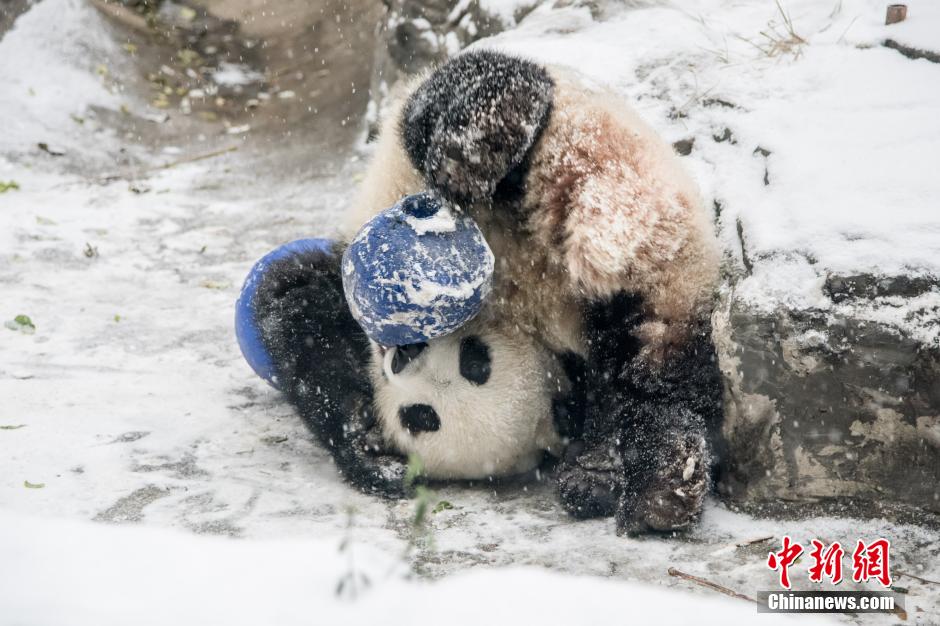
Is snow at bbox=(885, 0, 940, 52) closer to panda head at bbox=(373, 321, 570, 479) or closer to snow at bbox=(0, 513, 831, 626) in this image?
panda head at bbox=(373, 321, 570, 479)

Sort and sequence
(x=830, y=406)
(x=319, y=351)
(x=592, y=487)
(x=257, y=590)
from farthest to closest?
(x=319, y=351) < (x=592, y=487) < (x=830, y=406) < (x=257, y=590)

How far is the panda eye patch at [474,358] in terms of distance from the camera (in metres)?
2.54

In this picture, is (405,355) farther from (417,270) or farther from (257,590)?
(257,590)

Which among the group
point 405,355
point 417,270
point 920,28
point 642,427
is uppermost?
point 920,28

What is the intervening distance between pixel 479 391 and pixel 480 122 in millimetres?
814

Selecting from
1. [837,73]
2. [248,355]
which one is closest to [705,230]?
[837,73]

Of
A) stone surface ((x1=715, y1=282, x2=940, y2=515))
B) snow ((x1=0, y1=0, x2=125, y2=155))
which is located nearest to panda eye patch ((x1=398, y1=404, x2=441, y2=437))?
stone surface ((x1=715, y1=282, x2=940, y2=515))

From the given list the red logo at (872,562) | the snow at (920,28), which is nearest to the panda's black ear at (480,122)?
the red logo at (872,562)

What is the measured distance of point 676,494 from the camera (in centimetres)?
223

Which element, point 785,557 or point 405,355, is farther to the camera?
point 405,355

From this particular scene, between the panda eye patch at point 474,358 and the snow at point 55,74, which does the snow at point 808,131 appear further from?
the snow at point 55,74

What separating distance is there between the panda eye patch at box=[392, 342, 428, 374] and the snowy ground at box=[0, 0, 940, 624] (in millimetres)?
424

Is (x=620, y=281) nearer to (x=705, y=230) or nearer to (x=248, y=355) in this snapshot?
(x=705, y=230)

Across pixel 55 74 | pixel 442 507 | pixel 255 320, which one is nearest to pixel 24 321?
pixel 255 320
